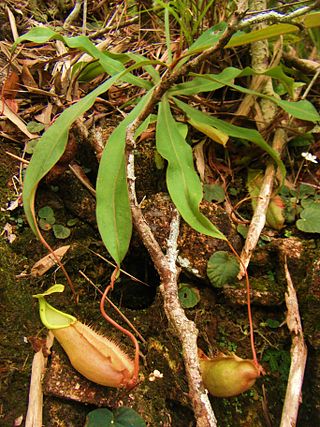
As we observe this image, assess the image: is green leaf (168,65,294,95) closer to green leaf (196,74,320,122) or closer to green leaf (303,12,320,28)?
green leaf (196,74,320,122)

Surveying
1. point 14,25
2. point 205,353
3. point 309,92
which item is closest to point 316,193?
point 309,92

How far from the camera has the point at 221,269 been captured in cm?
121

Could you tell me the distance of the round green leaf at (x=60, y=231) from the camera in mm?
1259

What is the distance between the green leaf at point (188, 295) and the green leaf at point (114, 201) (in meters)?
0.29

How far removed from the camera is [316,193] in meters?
1.46

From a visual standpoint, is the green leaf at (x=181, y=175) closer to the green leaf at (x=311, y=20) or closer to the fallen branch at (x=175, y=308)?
the fallen branch at (x=175, y=308)

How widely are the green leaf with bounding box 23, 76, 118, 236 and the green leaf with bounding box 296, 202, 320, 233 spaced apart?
30.3 inches

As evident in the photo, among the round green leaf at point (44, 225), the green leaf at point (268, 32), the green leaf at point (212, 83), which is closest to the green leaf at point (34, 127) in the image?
the round green leaf at point (44, 225)

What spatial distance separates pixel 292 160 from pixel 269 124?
17 centimetres

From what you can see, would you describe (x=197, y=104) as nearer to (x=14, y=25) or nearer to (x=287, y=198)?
(x=287, y=198)

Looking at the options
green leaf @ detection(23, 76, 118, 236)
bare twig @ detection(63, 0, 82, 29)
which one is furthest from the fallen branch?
bare twig @ detection(63, 0, 82, 29)

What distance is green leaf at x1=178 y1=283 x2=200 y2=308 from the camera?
1.18 m

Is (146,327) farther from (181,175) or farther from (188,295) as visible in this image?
(181,175)

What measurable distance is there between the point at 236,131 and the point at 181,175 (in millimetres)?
303
